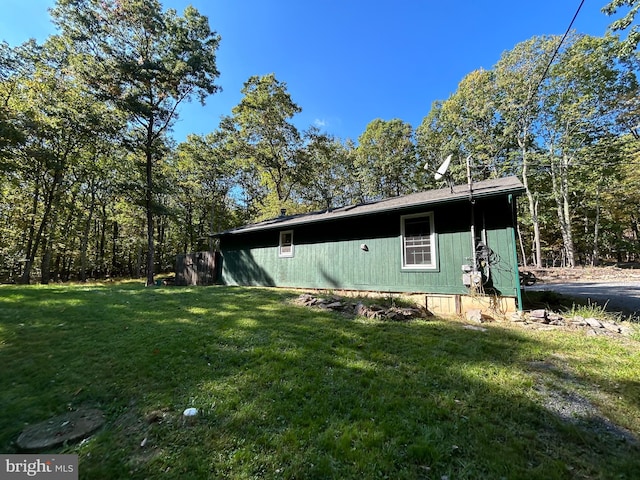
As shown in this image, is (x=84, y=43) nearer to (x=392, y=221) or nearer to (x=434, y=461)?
(x=392, y=221)

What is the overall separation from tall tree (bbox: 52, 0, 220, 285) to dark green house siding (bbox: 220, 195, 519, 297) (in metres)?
7.27

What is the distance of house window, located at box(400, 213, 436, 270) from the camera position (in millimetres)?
6761

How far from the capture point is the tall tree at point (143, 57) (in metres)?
12.4

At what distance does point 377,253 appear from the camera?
7.63m

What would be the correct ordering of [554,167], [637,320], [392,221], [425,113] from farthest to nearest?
1. [425,113]
2. [554,167]
3. [392,221]
4. [637,320]

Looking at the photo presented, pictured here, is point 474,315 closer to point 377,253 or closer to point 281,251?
point 377,253

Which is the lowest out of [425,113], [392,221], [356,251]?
[356,251]

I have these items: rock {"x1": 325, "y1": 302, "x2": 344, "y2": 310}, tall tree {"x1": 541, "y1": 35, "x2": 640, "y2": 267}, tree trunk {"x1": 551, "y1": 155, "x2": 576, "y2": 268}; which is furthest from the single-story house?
tall tree {"x1": 541, "y1": 35, "x2": 640, "y2": 267}

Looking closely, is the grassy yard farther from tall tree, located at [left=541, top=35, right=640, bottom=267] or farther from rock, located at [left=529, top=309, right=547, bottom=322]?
tall tree, located at [left=541, top=35, right=640, bottom=267]

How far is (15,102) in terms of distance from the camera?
12492mm

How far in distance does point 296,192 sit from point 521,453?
23.0 metres

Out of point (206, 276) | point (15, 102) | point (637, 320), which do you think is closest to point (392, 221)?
point (637, 320)

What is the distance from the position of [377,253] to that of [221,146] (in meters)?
18.2

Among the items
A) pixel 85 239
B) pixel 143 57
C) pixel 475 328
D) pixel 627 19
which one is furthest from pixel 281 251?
pixel 85 239
